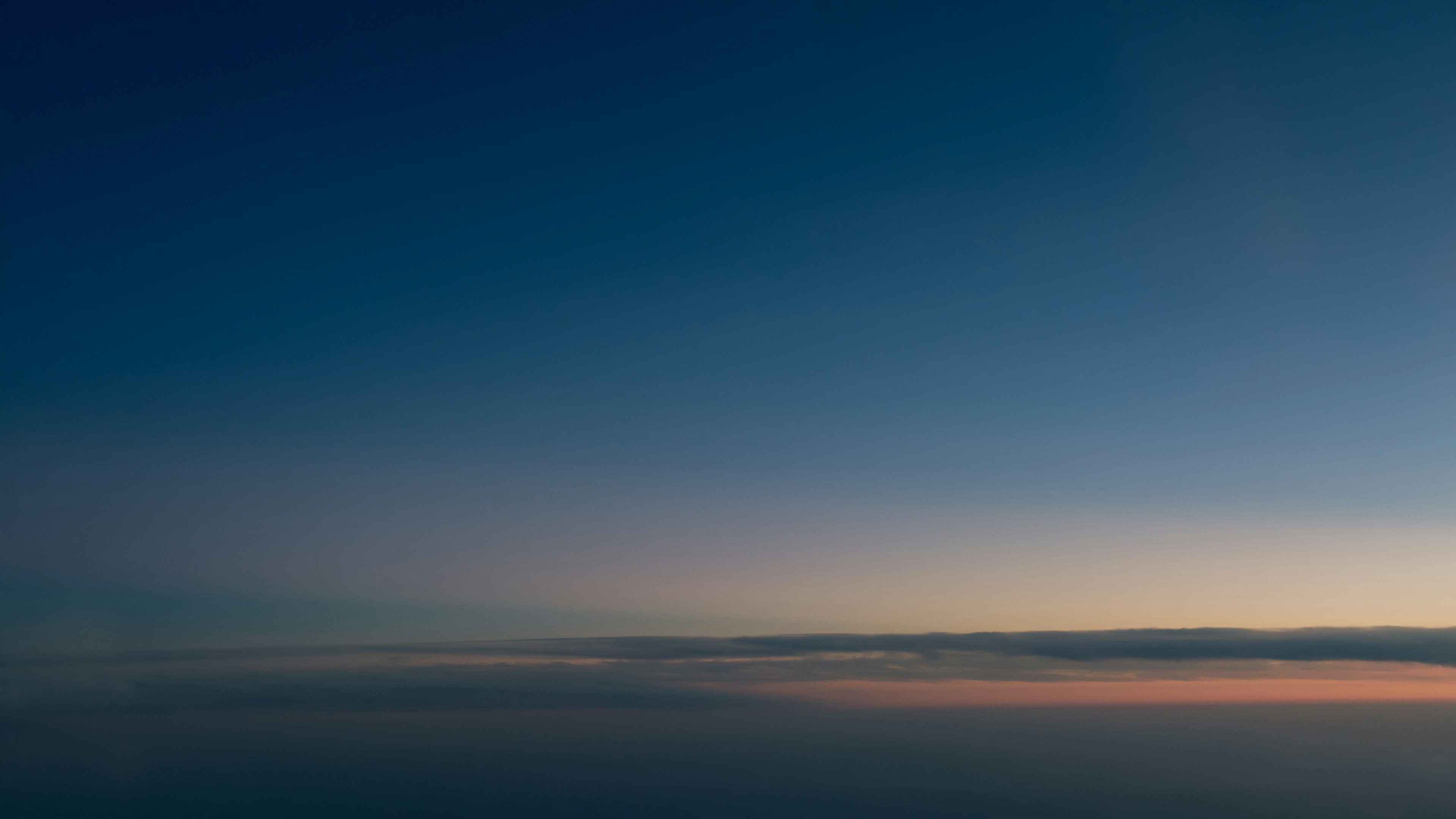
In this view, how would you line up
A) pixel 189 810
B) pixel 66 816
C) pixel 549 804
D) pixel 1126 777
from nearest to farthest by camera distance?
pixel 66 816, pixel 189 810, pixel 549 804, pixel 1126 777

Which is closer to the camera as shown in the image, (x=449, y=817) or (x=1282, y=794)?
(x=449, y=817)

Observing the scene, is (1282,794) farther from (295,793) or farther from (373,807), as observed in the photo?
(295,793)

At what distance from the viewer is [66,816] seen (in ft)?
491

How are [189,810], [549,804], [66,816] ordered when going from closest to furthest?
[66,816]
[189,810]
[549,804]

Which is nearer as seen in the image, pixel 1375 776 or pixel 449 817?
pixel 449 817

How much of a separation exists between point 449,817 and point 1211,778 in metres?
169

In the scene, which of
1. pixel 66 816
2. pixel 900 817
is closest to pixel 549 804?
pixel 900 817

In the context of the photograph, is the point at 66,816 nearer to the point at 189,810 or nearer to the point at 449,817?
the point at 189,810

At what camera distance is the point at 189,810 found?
523 ft

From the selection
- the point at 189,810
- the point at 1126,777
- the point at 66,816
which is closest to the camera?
the point at 66,816

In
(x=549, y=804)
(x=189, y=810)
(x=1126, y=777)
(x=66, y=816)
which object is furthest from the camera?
(x=1126, y=777)

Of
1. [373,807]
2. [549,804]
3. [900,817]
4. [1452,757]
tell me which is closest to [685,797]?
[549,804]

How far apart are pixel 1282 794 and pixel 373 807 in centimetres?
18267

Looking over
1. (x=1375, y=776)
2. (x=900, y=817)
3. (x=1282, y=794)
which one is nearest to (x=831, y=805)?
(x=900, y=817)
